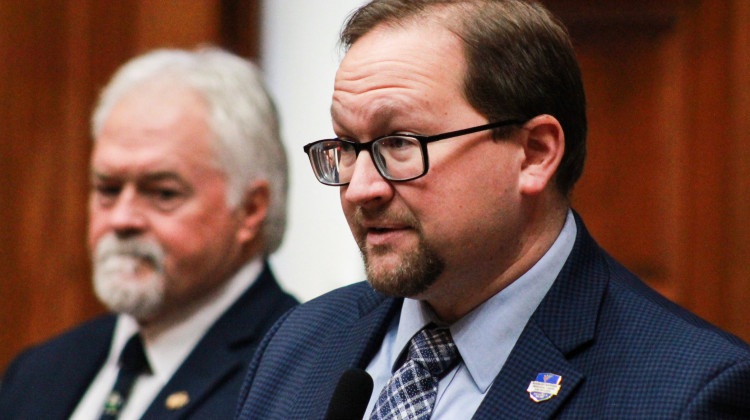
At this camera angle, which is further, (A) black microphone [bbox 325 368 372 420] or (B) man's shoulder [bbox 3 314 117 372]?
(B) man's shoulder [bbox 3 314 117 372]

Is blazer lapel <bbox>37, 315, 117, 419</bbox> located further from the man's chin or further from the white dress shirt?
the man's chin

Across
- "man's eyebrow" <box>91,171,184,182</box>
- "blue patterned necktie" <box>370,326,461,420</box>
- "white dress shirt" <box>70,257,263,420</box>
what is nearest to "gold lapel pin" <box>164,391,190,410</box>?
"white dress shirt" <box>70,257,263,420</box>

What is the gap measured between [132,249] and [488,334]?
59.0 inches

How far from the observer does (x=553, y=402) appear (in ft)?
5.38

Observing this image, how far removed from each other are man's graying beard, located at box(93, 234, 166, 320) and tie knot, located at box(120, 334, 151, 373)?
0.09 m

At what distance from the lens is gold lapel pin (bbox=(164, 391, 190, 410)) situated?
2584mm

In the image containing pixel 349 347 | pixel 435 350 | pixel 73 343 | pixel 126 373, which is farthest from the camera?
pixel 73 343

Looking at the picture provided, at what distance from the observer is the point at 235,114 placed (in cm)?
307

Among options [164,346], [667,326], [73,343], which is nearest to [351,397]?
[667,326]

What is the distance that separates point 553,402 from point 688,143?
5.56 ft

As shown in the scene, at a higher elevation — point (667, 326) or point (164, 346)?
point (667, 326)

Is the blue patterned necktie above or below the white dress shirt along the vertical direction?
above

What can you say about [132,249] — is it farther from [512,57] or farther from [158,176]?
[512,57]

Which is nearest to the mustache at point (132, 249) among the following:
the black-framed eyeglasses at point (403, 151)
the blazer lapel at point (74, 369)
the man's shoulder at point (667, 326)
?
the blazer lapel at point (74, 369)
